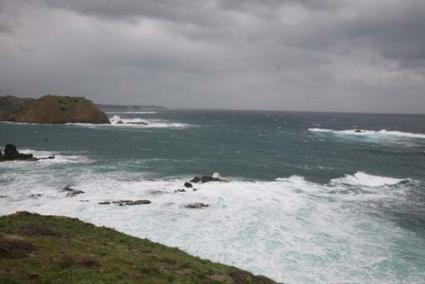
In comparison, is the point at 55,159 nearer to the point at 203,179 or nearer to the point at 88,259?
the point at 203,179

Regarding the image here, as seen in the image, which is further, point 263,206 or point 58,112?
point 58,112

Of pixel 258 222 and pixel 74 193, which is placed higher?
pixel 74 193

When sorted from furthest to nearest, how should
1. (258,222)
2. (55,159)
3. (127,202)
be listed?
(55,159)
(127,202)
(258,222)

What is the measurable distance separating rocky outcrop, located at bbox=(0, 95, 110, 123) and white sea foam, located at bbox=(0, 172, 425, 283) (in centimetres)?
10128

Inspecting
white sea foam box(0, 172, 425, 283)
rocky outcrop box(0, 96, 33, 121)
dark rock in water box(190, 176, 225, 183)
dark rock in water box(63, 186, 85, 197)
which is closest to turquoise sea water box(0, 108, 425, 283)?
white sea foam box(0, 172, 425, 283)

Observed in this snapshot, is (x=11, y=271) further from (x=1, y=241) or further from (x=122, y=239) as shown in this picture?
(x=122, y=239)

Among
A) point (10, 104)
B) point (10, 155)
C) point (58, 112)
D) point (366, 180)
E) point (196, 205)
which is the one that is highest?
point (10, 104)

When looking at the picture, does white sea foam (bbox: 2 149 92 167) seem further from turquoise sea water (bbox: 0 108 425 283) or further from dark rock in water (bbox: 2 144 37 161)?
dark rock in water (bbox: 2 144 37 161)

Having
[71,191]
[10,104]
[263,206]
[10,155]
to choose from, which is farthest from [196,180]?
[10,104]

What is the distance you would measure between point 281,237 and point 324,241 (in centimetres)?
337

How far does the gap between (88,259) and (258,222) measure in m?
17.7

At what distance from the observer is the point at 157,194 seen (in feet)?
126

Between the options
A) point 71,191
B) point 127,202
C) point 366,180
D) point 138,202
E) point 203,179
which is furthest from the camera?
point 366,180

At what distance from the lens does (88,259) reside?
53.7ft
